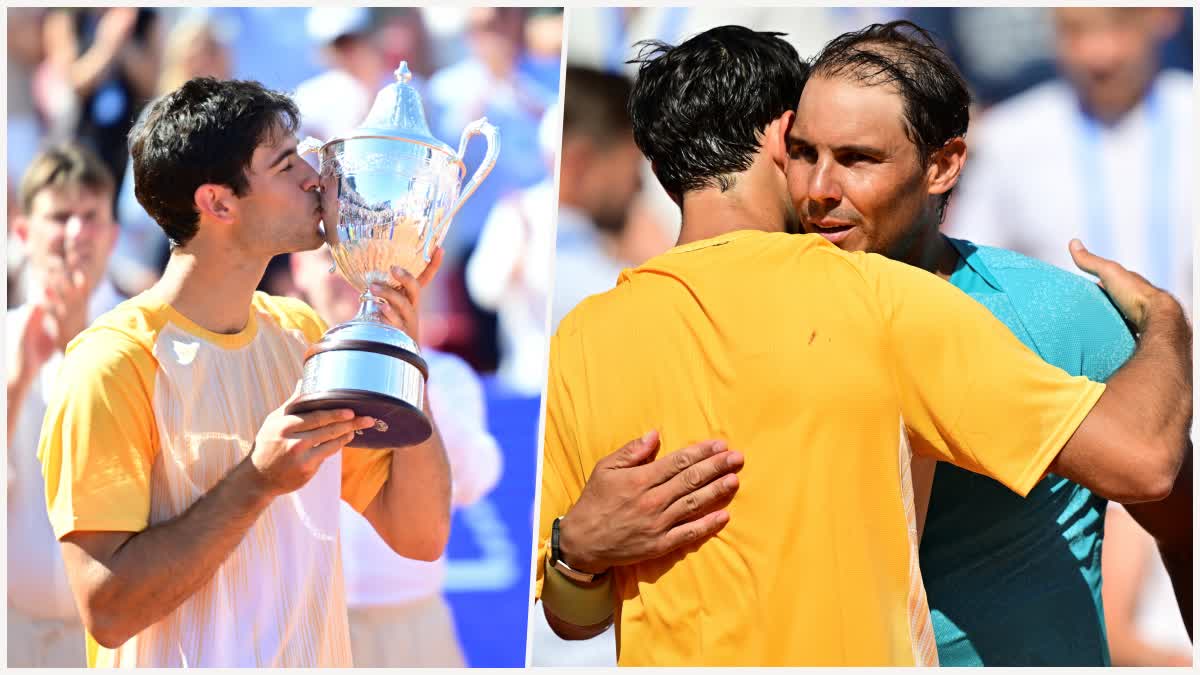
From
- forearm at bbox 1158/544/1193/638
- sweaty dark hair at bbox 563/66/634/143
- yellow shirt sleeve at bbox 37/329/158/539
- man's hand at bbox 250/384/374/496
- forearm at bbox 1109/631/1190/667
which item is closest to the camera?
man's hand at bbox 250/384/374/496

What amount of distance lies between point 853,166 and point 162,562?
1487mm

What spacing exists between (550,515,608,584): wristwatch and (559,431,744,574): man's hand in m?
0.02

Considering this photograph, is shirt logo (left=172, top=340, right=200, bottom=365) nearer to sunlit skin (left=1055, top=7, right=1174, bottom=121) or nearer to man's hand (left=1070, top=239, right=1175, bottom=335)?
man's hand (left=1070, top=239, right=1175, bottom=335)

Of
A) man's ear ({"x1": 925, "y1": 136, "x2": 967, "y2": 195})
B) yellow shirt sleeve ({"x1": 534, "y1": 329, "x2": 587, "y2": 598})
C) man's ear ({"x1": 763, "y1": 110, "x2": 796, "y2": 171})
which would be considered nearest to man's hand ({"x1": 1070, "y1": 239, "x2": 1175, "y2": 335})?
man's ear ({"x1": 925, "y1": 136, "x2": 967, "y2": 195})

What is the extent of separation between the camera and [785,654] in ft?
6.84

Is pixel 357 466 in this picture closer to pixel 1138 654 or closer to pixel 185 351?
pixel 185 351

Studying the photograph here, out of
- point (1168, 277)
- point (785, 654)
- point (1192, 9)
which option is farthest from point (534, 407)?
point (1192, 9)

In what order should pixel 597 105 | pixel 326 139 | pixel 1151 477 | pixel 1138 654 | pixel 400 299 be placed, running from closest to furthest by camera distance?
pixel 1151 477 → pixel 400 299 → pixel 326 139 → pixel 1138 654 → pixel 597 105

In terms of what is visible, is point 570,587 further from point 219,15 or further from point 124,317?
point 219,15

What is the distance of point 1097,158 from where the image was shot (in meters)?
4.07

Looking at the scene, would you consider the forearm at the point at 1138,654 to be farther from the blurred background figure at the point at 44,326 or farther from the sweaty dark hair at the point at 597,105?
the blurred background figure at the point at 44,326

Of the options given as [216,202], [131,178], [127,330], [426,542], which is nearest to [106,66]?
[131,178]

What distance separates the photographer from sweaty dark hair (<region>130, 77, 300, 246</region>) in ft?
9.06

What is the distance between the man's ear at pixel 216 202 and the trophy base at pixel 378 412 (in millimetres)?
552
